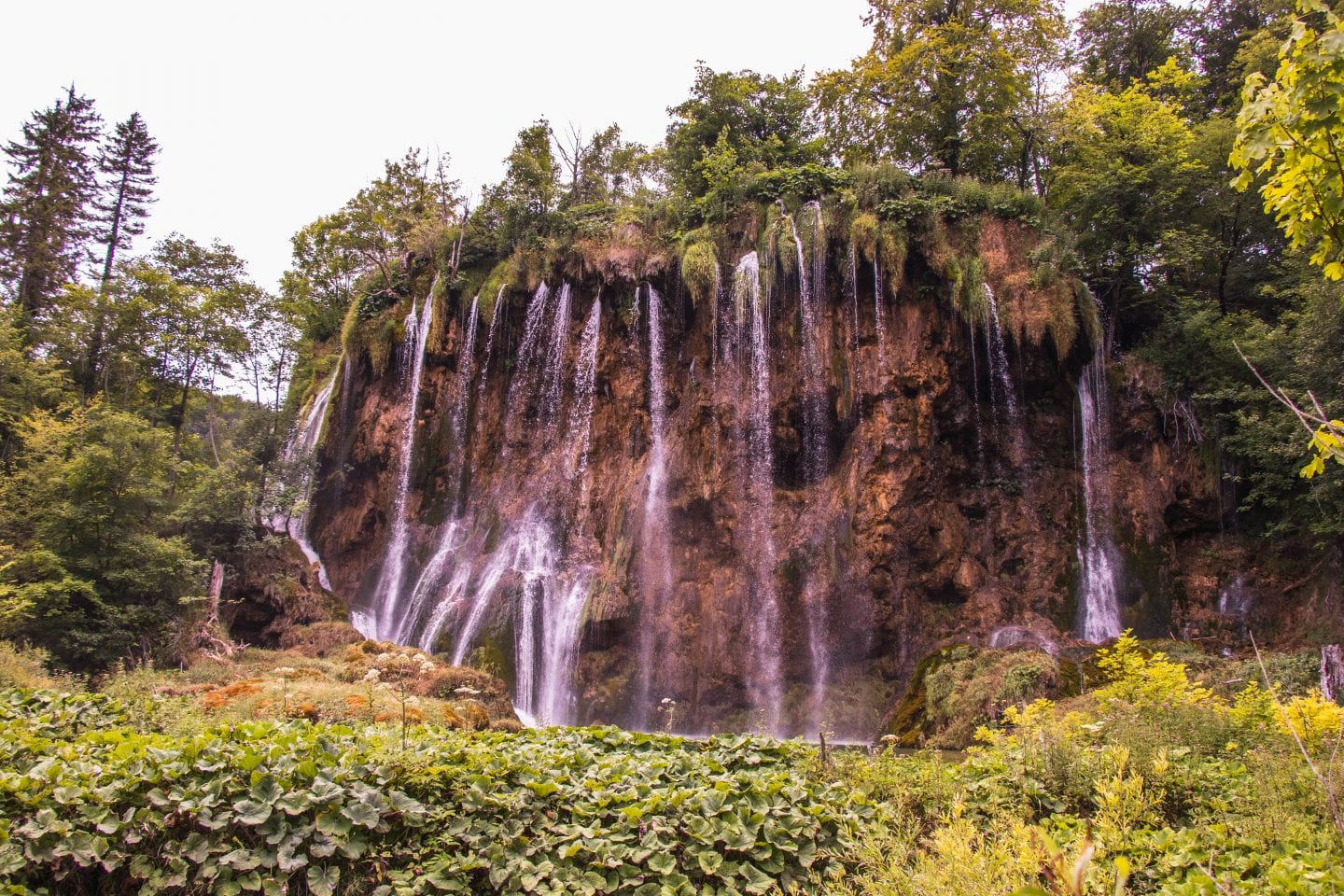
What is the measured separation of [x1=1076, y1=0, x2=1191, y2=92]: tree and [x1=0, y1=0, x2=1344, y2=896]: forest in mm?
122

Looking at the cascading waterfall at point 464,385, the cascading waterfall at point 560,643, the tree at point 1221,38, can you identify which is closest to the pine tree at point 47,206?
the cascading waterfall at point 464,385

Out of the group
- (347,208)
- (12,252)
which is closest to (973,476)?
(347,208)

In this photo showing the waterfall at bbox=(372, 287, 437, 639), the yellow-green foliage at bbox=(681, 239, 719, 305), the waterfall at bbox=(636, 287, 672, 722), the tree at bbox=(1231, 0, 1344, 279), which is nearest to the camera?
the tree at bbox=(1231, 0, 1344, 279)

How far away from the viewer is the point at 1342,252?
3750mm

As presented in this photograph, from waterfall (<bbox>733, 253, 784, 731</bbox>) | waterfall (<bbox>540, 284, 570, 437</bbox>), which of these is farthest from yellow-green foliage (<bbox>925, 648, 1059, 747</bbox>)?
waterfall (<bbox>540, 284, 570, 437</bbox>)

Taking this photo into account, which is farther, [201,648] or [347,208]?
[347,208]

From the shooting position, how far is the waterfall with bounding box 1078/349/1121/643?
650 inches

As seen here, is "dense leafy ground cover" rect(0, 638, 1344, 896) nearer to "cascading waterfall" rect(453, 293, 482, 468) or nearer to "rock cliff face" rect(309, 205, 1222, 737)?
"rock cliff face" rect(309, 205, 1222, 737)

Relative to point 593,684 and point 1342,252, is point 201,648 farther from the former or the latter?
point 1342,252

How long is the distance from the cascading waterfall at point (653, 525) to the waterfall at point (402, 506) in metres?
7.81

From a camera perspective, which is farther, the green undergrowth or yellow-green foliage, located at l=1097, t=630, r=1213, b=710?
yellow-green foliage, located at l=1097, t=630, r=1213, b=710

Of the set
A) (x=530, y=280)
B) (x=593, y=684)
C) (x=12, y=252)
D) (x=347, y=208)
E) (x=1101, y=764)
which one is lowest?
(x=593, y=684)

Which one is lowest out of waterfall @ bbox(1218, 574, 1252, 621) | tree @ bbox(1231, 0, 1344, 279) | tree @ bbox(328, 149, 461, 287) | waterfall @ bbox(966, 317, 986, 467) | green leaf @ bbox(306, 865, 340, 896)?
green leaf @ bbox(306, 865, 340, 896)

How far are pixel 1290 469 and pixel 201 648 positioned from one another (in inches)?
943
